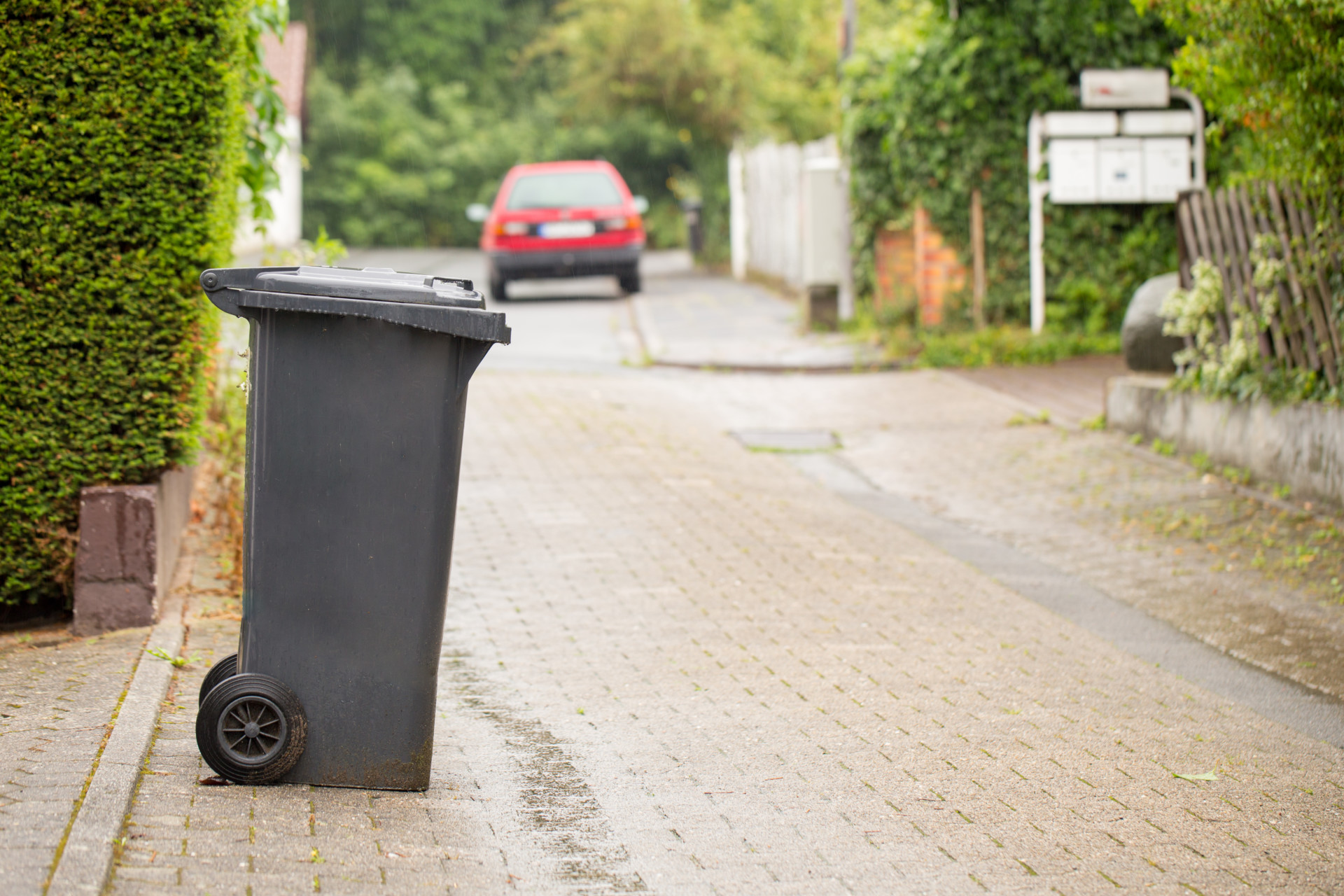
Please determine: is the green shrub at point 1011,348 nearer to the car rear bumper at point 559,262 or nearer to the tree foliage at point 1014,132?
the tree foliage at point 1014,132

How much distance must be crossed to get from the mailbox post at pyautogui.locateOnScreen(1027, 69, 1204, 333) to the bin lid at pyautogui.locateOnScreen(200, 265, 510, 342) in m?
10.5

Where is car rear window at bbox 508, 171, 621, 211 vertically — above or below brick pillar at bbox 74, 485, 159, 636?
above

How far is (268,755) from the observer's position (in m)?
3.81

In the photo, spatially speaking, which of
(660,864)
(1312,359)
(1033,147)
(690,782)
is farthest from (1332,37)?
(1033,147)

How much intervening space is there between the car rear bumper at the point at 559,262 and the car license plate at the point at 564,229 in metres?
0.19

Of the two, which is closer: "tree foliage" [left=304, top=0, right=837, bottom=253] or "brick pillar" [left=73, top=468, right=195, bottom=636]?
"brick pillar" [left=73, top=468, right=195, bottom=636]

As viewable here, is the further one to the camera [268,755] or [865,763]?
[865,763]

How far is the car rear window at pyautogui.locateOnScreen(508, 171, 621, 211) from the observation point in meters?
19.7

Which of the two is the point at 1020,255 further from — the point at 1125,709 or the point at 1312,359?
the point at 1125,709

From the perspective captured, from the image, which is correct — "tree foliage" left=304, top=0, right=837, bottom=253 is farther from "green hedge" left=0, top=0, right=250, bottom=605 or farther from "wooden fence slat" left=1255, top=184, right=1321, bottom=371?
"green hedge" left=0, top=0, right=250, bottom=605

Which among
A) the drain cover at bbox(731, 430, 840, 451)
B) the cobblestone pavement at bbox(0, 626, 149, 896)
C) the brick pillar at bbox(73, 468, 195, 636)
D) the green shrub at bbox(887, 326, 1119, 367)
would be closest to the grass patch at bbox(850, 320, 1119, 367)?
the green shrub at bbox(887, 326, 1119, 367)

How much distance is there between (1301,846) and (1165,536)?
4024 mm

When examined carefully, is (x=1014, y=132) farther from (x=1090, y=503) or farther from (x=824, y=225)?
(x=1090, y=503)

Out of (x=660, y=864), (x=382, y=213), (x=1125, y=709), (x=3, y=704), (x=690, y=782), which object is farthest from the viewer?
(x=382, y=213)
